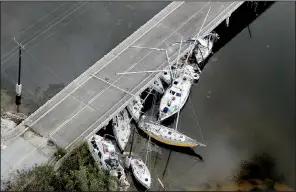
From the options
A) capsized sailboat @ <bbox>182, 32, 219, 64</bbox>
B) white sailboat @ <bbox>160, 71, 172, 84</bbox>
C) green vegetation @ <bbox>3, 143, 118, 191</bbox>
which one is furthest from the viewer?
capsized sailboat @ <bbox>182, 32, 219, 64</bbox>

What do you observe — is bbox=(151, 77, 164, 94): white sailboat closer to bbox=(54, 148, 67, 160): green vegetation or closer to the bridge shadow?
the bridge shadow

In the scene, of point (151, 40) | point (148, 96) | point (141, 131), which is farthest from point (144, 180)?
point (151, 40)

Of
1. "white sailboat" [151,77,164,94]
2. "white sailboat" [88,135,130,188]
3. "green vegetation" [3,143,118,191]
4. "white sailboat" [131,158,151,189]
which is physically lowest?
"white sailboat" [131,158,151,189]

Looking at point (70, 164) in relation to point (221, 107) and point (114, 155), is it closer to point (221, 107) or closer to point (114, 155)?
point (114, 155)

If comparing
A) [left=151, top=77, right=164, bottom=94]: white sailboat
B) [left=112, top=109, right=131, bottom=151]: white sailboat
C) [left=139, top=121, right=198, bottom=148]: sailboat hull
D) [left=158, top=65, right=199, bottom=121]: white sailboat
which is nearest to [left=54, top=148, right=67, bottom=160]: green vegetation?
[left=112, top=109, right=131, bottom=151]: white sailboat

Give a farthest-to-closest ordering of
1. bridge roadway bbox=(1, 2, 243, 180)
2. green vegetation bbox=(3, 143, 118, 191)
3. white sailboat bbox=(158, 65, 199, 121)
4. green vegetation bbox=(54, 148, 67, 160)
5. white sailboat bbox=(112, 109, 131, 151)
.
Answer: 1. white sailboat bbox=(158, 65, 199, 121)
2. white sailboat bbox=(112, 109, 131, 151)
3. bridge roadway bbox=(1, 2, 243, 180)
4. green vegetation bbox=(54, 148, 67, 160)
5. green vegetation bbox=(3, 143, 118, 191)

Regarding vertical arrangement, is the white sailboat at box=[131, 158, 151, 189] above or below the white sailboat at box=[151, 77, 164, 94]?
below

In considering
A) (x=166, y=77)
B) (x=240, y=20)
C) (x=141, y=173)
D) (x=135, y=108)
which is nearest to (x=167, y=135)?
(x=135, y=108)
